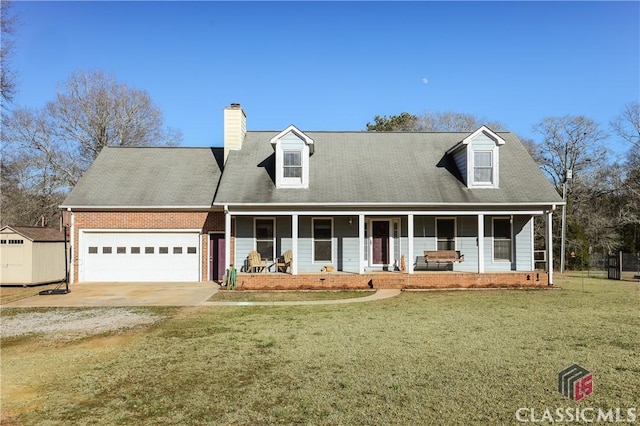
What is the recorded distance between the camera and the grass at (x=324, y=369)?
4953 mm

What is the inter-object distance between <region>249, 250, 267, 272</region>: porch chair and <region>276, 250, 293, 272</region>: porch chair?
1.98ft

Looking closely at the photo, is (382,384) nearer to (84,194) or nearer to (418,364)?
(418,364)

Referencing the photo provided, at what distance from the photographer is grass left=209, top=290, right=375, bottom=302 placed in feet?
45.0

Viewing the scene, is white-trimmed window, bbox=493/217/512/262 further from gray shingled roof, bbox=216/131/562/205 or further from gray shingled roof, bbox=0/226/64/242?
gray shingled roof, bbox=0/226/64/242

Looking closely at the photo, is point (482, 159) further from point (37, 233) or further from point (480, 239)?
point (37, 233)

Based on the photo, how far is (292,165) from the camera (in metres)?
17.6

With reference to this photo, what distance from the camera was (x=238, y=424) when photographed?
4.62 meters

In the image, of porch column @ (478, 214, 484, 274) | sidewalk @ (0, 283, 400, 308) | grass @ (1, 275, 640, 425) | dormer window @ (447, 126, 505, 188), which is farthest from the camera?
dormer window @ (447, 126, 505, 188)

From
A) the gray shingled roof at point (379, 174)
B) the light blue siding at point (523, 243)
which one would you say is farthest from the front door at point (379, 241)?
the light blue siding at point (523, 243)

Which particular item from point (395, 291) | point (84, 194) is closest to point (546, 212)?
point (395, 291)

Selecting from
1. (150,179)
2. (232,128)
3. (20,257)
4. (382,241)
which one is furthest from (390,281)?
(20,257)

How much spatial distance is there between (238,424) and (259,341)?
357cm

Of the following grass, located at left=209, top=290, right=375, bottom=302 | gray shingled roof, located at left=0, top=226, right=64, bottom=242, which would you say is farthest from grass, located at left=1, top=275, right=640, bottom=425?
gray shingled roof, located at left=0, top=226, right=64, bottom=242

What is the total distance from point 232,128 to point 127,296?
8.99 metres
